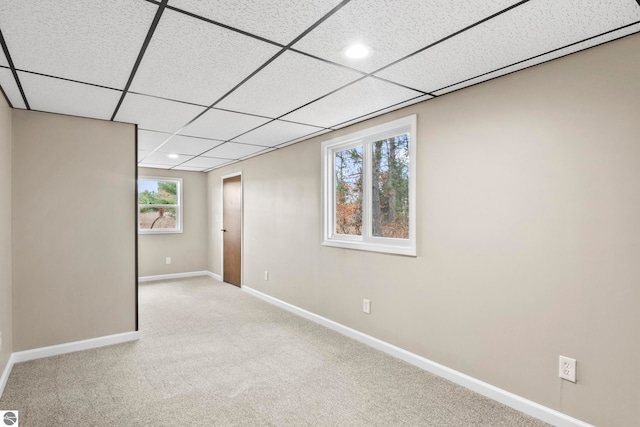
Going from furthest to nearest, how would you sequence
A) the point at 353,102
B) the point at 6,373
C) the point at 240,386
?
the point at 353,102, the point at 6,373, the point at 240,386

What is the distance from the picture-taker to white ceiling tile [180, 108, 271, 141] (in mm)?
3115

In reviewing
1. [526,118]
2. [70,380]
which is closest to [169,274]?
[70,380]

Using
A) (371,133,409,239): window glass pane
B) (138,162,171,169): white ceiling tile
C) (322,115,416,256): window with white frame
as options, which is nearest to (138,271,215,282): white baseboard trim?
(138,162,171,169): white ceiling tile

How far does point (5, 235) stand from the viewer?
2.68 m

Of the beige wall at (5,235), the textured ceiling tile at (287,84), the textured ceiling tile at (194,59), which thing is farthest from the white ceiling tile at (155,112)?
the beige wall at (5,235)

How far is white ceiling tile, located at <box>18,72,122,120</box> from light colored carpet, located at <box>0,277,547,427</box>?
7.02 ft

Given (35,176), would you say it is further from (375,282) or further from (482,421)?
(482,421)

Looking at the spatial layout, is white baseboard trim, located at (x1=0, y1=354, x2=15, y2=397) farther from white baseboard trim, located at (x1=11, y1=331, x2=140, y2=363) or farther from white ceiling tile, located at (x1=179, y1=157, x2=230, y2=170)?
white ceiling tile, located at (x1=179, y1=157, x2=230, y2=170)

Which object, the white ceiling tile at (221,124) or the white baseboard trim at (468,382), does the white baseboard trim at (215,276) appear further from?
the white ceiling tile at (221,124)

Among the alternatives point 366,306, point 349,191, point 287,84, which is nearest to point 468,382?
point 366,306

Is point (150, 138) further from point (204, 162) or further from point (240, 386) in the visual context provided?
point (240, 386)

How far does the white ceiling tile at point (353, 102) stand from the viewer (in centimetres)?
246

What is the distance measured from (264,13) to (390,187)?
2022 mm

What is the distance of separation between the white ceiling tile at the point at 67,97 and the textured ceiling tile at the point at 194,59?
1.20 ft
